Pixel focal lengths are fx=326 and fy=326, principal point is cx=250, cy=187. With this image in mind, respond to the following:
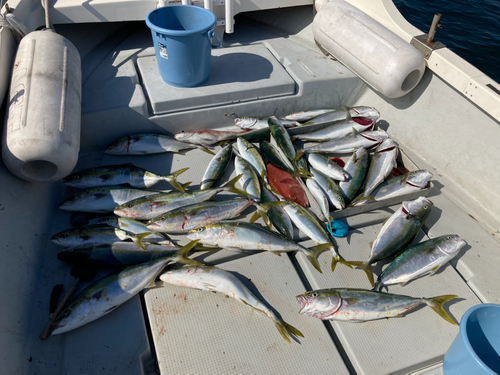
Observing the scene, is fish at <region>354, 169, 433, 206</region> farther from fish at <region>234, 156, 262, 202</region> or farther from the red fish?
fish at <region>234, 156, 262, 202</region>

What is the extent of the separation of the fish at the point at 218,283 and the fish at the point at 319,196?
0.91 metres

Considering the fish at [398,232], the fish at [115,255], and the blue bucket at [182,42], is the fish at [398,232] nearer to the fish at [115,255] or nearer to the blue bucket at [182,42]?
the fish at [115,255]

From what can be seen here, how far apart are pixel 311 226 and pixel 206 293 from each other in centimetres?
91

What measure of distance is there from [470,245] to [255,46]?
3091 mm

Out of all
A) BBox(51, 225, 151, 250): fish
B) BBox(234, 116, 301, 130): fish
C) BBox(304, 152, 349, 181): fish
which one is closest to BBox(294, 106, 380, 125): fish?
BBox(234, 116, 301, 130): fish

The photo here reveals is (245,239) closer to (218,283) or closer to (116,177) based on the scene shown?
(218,283)

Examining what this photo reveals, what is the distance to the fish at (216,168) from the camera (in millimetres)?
2867

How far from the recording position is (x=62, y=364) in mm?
1895

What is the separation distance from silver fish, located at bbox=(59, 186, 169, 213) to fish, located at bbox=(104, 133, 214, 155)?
0.53m

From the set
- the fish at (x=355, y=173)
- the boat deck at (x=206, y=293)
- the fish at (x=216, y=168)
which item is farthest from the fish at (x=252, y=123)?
the fish at (x=355, y=173)

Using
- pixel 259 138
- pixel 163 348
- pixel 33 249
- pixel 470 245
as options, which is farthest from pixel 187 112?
pixel 470 245

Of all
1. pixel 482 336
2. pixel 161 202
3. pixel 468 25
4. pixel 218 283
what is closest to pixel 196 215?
pixel 161 202

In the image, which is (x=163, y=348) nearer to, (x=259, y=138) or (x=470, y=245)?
(x=259, y=138)

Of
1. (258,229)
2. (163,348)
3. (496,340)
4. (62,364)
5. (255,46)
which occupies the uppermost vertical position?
(255,46)
